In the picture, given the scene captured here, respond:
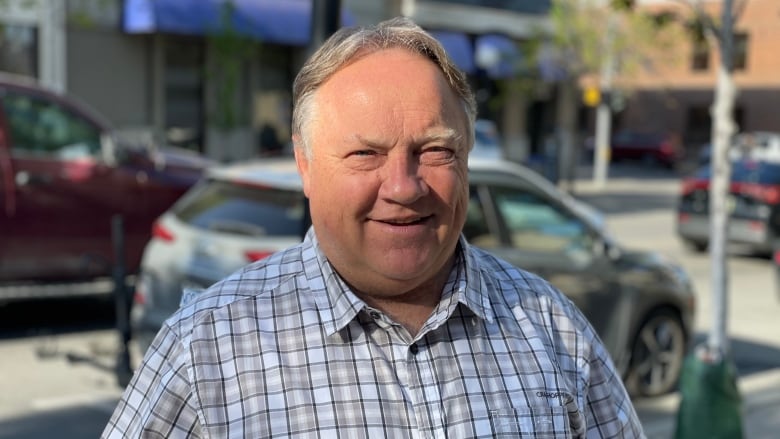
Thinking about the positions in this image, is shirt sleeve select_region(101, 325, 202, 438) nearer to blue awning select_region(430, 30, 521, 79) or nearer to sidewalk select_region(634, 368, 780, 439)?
sidewalk select_region(634, 368, 780, 439)

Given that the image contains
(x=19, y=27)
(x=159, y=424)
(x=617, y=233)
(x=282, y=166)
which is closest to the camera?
(x=159, y=424)

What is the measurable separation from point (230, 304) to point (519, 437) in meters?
0.58

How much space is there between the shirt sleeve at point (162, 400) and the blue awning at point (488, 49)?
23545mm

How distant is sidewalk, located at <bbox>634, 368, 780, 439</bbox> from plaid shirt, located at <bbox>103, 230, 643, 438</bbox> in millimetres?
4054

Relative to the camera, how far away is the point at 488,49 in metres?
25.0

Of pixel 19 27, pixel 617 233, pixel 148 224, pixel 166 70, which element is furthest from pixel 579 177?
pixel 148 224

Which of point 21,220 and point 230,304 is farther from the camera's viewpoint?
point 21,220

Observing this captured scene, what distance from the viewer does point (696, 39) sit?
6578mm

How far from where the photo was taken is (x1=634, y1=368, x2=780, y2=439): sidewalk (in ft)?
19.4

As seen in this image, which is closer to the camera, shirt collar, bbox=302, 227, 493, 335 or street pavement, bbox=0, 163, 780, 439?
shirt collar, bbox=302, 227, 493, 335

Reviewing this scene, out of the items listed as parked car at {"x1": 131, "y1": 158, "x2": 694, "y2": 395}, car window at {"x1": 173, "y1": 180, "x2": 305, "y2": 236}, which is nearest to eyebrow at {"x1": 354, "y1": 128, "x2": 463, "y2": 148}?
car window at {"x1": 173, "y1": 180, "x2": 305, "y2": 236}

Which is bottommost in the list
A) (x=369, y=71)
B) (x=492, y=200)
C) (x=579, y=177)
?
(x=579, y=177)

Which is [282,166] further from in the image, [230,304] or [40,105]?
[230,304]

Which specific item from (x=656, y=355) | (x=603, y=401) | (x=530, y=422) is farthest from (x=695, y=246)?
(x=530, y=422)
